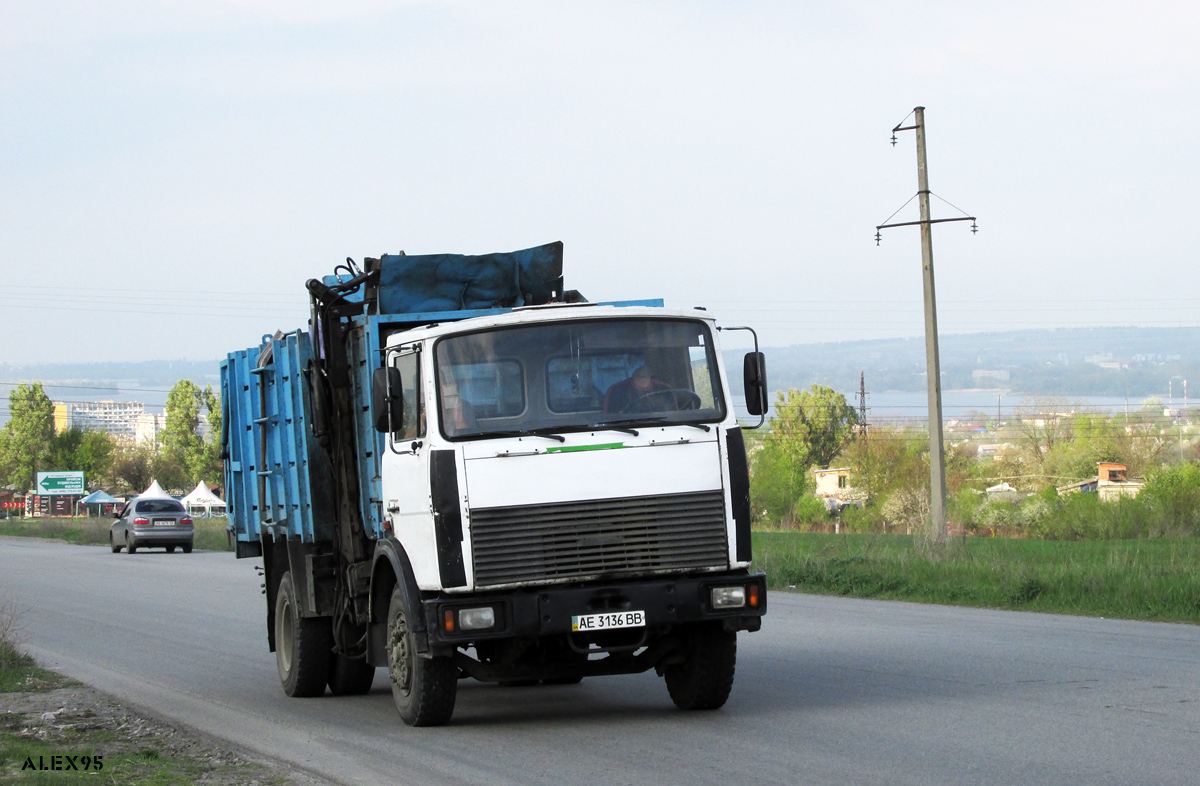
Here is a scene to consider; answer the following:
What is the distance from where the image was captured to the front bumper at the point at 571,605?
798cm

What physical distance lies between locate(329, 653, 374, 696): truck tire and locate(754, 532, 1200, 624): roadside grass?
27.1ft

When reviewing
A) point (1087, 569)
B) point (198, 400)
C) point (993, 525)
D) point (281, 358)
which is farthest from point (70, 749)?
point (198, 400)

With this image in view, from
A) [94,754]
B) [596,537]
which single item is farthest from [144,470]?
[596,537]

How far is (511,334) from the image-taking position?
8547 millimetres

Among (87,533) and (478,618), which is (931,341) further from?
(87,533)

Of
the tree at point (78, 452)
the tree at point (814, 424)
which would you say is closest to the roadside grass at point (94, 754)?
the tree at point (78, 452)

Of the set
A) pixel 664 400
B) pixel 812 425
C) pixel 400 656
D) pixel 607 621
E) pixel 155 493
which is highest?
pixel 664 400

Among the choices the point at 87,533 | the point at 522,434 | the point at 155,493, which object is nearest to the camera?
the point at 522,434

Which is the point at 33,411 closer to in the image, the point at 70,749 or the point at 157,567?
the point at 157,567

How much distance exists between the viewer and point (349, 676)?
1096 cm

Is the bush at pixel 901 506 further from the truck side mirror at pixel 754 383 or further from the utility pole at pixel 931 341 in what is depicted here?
the truck side mirror at pixel 754 383

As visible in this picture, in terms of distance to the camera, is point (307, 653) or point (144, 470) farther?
point (144, 470)

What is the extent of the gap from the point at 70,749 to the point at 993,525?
4738 centimetres

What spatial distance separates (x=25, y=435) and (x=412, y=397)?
120280mm
